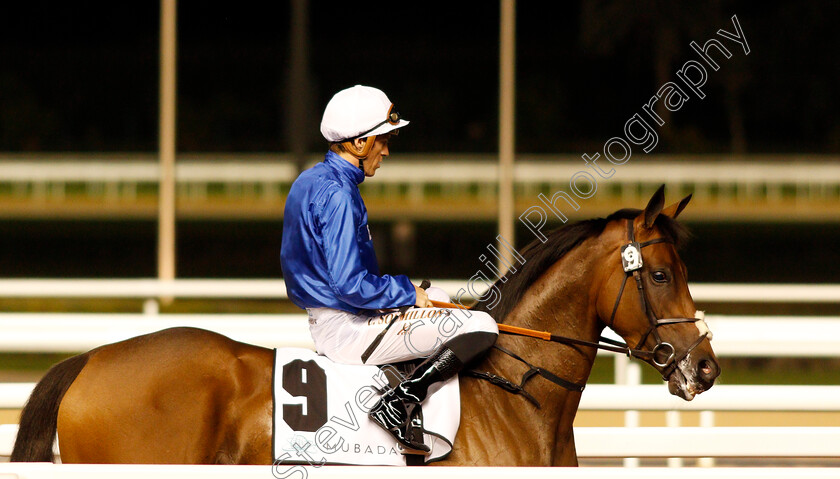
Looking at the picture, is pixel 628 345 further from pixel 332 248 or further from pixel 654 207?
pixel 332 248

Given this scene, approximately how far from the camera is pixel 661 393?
3908mm

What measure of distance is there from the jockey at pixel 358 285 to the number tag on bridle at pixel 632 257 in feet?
1.46

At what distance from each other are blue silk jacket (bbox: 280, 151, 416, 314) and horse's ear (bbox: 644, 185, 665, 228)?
2.49 ft

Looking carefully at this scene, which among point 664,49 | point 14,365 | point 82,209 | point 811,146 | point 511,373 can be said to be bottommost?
point 14,365

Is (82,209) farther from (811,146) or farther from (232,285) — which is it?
(811,146)

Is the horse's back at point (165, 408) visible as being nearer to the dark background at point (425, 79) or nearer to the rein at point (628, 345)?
the rein at point (628, 345)

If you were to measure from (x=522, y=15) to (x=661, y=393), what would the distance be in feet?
12.5

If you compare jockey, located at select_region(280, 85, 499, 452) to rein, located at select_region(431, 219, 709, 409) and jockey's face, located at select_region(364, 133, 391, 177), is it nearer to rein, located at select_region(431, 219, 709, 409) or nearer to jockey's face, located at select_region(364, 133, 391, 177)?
jockey's face, located at select_region(364, 133, 391, 177)

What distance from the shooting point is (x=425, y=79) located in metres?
7.26

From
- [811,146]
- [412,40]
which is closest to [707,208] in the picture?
[811,146]

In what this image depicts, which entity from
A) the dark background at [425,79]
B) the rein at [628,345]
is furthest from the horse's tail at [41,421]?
the dark background at [425,79]

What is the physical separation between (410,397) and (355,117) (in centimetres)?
85

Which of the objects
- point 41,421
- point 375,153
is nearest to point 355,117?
point 375,153

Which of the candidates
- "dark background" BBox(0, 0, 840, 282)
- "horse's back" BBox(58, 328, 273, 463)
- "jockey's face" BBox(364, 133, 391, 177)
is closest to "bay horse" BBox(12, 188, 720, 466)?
"horse's back" BBox(58, 328, 273, 463)
